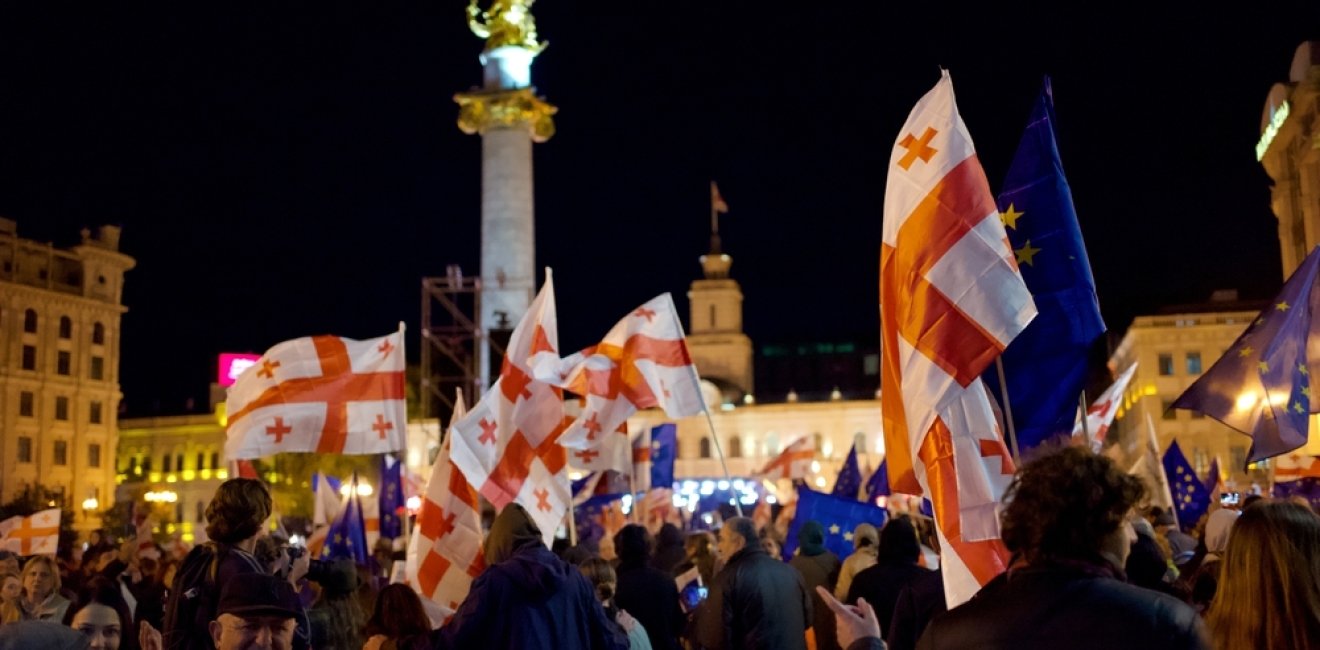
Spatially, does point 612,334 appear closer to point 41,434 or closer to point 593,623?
point 593,623

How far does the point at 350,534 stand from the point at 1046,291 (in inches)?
428

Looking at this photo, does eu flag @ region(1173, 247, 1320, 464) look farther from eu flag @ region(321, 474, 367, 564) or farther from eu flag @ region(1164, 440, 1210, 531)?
eu flag @ region(321, 474, 367, 564)

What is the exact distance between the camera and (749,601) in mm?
7762

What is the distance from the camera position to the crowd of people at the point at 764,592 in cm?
316

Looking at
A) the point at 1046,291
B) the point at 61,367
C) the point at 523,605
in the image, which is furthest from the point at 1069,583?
the point at 61,367

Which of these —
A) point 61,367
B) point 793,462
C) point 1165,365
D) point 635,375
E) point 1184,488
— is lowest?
point 1184,488

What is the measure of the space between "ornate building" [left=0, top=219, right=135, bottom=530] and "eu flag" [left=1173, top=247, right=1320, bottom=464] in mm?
70757

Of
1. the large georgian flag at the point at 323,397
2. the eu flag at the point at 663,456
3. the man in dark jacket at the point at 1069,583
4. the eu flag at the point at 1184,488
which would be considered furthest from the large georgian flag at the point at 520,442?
the eu flag at the point at 663,456

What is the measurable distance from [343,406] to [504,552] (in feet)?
25.9

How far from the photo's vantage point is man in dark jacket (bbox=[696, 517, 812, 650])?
7758mm

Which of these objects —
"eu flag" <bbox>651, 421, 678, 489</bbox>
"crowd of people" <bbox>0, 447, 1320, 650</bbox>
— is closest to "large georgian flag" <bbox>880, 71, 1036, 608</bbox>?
"crowd of people" <bbox>0, 447, 1320, 650</bbox>

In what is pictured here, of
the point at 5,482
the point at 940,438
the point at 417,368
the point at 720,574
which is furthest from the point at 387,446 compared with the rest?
the point at 5,482

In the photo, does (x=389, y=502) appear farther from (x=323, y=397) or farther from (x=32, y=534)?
(x=323, y=397)

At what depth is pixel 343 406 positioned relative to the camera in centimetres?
1333
